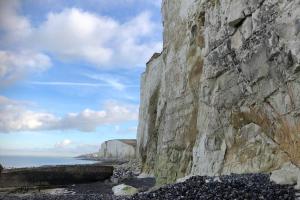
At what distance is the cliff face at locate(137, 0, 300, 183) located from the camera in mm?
Answer: 8969

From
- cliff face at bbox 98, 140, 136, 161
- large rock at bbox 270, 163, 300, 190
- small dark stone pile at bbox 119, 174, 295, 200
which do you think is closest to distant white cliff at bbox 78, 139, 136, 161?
cliff face at bbox 98, 140, 136, 161

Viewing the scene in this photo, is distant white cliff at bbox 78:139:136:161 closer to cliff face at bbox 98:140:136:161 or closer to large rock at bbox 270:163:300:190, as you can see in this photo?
cliff face at bbox 98:140:136:161

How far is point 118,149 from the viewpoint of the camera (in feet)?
183

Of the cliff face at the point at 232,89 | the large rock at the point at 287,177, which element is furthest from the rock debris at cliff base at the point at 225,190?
the cliff face at the point at 232,89

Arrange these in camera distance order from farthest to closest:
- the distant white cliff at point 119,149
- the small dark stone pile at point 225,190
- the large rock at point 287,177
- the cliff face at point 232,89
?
the distant white cliff at point 119,149, the cliff face at point 232,89, the large rock at point 287,177, the small dark stone pile at point 225,190

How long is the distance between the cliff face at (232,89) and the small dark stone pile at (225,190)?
107 cm

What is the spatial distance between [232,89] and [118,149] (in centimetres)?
4506

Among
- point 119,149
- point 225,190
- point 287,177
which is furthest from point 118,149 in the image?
point 287,177

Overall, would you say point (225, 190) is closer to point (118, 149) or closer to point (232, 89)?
point (232, 89)

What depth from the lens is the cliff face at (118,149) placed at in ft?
165

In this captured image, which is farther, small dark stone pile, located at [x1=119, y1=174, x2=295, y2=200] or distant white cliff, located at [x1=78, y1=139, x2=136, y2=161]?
distant white cliff, located at [x1=78, y1=139, x2=136, y2=161]

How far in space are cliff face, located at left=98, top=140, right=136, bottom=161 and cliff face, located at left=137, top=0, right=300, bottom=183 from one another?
30395 millimetres

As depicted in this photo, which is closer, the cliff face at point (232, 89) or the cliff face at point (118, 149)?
the cliff face at point (232, 89)

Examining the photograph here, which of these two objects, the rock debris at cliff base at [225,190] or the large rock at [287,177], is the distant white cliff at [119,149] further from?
the large rock at [287,177]
